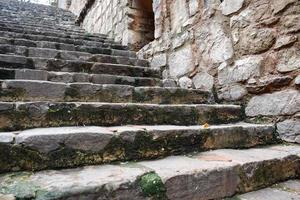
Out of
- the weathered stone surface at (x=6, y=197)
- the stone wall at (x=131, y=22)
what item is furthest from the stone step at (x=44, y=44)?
the weathered stone surface at (x=6, y=197)

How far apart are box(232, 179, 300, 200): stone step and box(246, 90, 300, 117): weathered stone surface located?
0.54 metres

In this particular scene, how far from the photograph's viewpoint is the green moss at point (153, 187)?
1.17 m

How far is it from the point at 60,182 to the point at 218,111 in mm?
1387

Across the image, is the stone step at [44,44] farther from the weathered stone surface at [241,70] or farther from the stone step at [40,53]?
the weathered stone surface at [241,70]

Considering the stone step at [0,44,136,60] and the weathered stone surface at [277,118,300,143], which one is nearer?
the weathered stone surface at [277,118,300,143]

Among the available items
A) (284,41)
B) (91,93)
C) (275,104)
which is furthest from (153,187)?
(284,41)

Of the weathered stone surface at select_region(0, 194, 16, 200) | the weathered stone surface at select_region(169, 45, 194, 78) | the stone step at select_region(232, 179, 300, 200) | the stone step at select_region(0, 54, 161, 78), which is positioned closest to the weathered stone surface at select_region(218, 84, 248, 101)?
the weathered stone surface at select_region(169, 45, 194, 78)

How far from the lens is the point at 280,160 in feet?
5.14

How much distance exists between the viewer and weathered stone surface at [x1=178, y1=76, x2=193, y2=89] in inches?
115

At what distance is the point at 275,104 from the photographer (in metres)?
2.02

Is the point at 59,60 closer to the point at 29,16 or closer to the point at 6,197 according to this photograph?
the point at 6,197

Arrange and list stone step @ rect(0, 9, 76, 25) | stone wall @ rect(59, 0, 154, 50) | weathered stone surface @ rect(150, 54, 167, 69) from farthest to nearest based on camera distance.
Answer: stone step @ rect(0, 9, 76, 25) < stone wall @ rect(59, 0, 154, 50) < weathered stone surface @ rect(150, 54, 167, 69)

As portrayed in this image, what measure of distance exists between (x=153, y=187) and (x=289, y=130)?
3.86 feet

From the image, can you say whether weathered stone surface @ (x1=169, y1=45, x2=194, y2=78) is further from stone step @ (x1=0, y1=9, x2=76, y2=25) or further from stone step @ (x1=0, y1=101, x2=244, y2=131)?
stone step @ (x1=0, y1=9, x2=76, y2=25)
